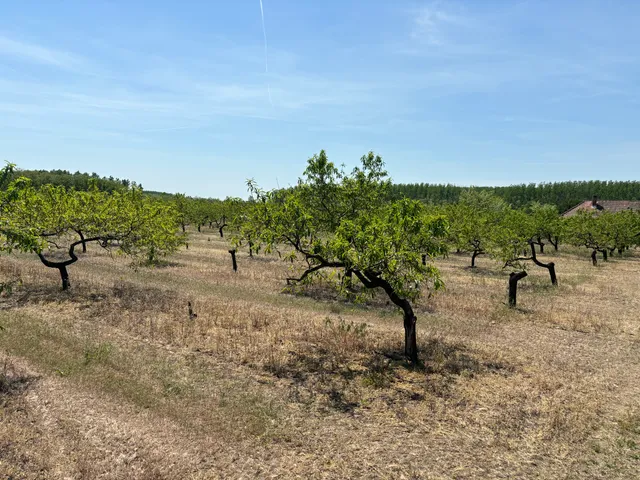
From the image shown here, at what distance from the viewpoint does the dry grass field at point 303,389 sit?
9.76 meters

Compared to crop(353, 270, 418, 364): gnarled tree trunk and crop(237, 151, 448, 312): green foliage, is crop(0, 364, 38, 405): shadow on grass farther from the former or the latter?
crop(353, 270, 418, 364): gnarled tree trunk

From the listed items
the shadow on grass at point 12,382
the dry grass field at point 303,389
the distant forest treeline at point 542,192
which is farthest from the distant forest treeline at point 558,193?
the shadow on grass at point 12,382

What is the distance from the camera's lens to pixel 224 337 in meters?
18.1

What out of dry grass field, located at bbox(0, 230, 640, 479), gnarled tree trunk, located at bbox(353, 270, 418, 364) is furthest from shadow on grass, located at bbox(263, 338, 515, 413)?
gnarled tree trunk, located at bbox(353, 270, 418, 364)

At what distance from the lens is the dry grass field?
976cm

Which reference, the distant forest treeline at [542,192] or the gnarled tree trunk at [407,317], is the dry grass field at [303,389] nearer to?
Result: the gnarled tree trunk at [407,317]

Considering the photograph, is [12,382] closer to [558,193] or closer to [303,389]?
[303,389]

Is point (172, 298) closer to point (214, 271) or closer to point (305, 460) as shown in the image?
point (214, 271)

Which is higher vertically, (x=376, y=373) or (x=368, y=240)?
(x=368, y=240)

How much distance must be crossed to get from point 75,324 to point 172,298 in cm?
606

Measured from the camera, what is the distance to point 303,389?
13.7 metres

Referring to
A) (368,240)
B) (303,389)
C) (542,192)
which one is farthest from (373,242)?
(542,192)

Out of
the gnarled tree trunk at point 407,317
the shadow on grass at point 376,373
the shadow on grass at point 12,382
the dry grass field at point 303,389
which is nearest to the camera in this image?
the dry grass field at point 303,389

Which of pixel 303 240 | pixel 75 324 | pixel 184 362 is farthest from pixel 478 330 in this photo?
pixel 75 324
